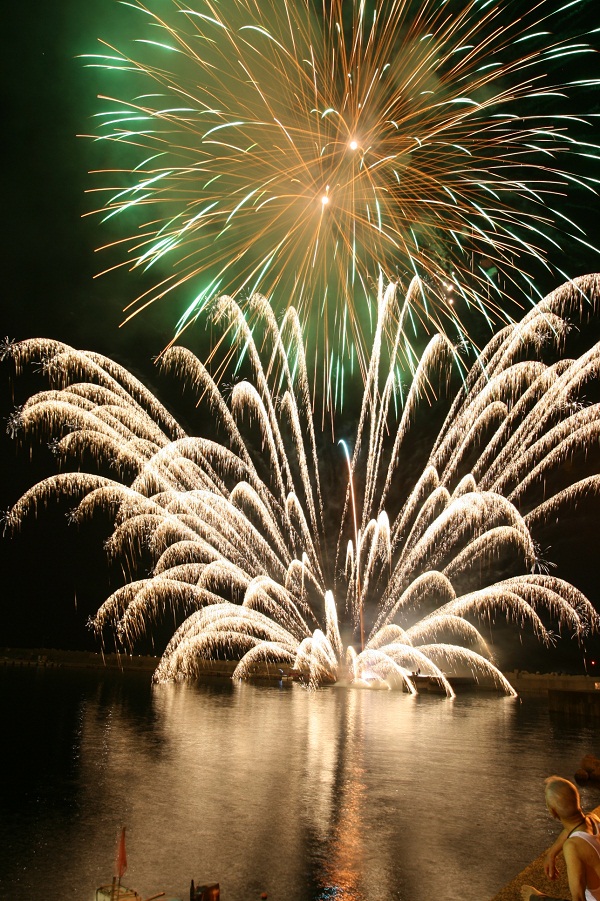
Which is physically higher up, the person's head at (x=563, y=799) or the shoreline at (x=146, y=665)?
the shoreline at (x=146, y=665)

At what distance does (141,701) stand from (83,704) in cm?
325

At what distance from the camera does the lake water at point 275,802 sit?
9484mm

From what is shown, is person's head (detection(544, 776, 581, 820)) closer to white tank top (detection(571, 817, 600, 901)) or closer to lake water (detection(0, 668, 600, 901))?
white tank top (detection(571, 817, 600, 901))

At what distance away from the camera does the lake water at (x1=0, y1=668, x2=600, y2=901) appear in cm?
948

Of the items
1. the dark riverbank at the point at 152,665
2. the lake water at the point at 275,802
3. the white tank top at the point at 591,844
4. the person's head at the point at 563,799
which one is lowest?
the lake water at the point at 275,802

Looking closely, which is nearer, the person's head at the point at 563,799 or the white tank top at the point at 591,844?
the white tank top at the point at 591,844

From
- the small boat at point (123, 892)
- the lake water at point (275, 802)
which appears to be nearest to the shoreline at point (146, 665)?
the lake water at point (275, 802)

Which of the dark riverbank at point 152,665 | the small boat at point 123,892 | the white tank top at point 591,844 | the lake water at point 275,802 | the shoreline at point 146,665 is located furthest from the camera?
the shoreline at point 146,665

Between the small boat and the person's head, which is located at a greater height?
the person's head

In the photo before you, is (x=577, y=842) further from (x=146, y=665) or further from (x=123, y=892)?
(x=146, y=665)

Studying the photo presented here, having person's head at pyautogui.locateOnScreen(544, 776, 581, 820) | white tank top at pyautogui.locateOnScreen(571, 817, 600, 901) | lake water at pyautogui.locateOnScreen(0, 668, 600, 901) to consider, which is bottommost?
lake water at pyautogui.locateOnScreen(0, 668, 600, 901)

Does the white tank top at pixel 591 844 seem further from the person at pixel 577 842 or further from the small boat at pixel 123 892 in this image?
the small boat at pixel 123 892

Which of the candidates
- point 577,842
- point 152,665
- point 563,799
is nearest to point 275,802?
point 563,799

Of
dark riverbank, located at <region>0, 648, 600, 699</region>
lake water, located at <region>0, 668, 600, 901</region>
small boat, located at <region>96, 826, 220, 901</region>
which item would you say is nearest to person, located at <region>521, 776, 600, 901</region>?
small boat, located at <region>96, 826, 220, 901</region>
